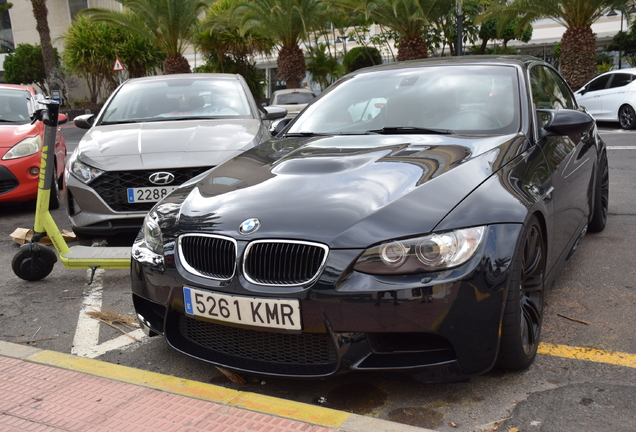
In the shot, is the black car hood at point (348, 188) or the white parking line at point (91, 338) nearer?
the black car hood at point (348, 188)

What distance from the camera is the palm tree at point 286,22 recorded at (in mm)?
25609

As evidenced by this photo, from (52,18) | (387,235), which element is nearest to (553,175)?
(387,235)

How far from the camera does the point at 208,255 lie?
2.83 m

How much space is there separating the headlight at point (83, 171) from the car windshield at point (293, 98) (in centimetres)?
1358

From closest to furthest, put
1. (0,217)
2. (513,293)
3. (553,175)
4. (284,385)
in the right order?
(513,293) < (284,385) < (553,175) < (0,217)

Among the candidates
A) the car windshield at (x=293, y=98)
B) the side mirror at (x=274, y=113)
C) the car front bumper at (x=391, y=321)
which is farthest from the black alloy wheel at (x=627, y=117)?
the car front bumper at (x=391, y=321)

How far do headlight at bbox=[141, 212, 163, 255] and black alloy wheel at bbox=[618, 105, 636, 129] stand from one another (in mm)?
14165

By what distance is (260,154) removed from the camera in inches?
148

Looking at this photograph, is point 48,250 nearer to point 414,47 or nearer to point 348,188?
point 348,188

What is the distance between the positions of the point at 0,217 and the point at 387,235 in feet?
20.8

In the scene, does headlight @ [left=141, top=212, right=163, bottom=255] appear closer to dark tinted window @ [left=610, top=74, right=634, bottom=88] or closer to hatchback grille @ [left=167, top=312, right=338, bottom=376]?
hatchback grille @ [left=167, top=312, right=338, bottom=376]

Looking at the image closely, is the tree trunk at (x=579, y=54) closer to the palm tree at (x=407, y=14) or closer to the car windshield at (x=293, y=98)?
the palm tree at (x=407, y=14)

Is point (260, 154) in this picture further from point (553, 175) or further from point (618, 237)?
point (618, 237)

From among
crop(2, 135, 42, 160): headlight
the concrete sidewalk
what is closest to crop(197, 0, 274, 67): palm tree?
crop(2, 135, 42, 160): headlight
